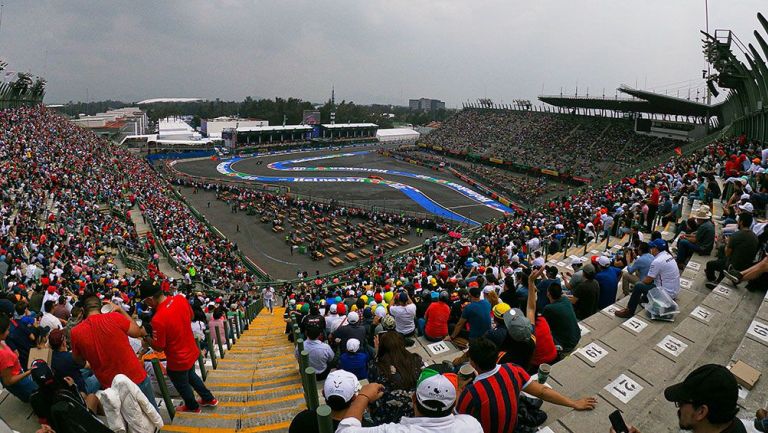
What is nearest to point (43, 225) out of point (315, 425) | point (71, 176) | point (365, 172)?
point (71, 176)

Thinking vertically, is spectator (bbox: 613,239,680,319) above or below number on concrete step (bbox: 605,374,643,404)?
above

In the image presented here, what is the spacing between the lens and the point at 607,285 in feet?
23.6

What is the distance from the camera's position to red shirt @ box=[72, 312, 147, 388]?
411 cm

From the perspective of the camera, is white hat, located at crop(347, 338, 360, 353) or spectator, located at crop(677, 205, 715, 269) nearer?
white hat, located at crop(347, 338, 360, 353)

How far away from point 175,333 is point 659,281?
6.75 meters

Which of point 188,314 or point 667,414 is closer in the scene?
point 667,414

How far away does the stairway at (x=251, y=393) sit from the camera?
4.79 meters

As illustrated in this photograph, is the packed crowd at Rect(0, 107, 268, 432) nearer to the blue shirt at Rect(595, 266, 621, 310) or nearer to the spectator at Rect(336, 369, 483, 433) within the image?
the spectator at Rect(336, 369, 483, 433)

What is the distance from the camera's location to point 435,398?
2.64 m

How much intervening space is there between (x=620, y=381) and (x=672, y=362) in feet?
3.09

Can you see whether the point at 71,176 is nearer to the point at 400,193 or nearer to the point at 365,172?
the point at 400,193

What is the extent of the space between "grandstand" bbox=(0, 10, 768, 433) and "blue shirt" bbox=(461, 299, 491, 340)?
0.10 metres

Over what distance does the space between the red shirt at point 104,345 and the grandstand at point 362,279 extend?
0.05 meters

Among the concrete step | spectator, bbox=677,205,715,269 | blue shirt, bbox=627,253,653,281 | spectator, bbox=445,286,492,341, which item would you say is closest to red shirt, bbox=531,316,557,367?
the concrete step
